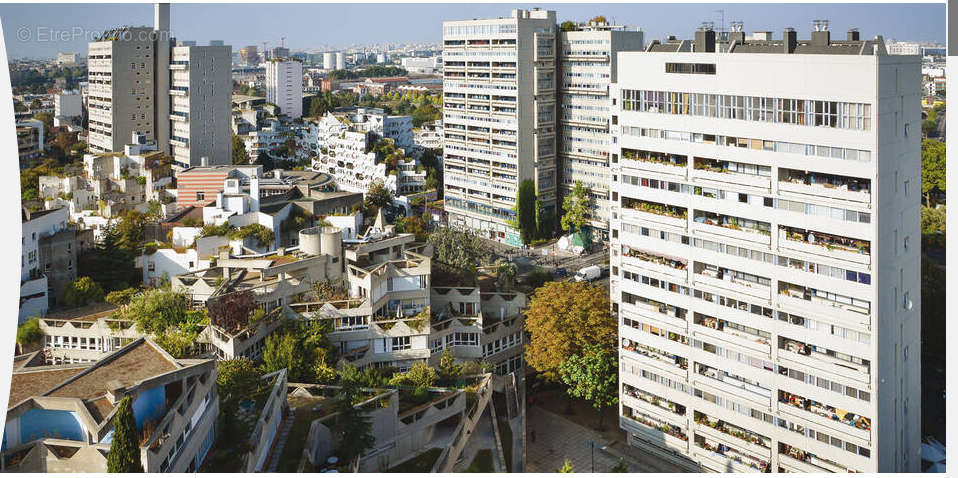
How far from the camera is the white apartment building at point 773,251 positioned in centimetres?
1256

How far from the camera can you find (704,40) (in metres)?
14.6

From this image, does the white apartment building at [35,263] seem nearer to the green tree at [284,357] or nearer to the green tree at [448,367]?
the green tree at [284,357]

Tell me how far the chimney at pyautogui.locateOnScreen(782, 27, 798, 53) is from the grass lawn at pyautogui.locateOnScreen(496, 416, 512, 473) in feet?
24.1

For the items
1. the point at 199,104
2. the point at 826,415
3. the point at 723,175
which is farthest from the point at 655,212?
the point at 199,104

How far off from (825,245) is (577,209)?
62.8 ft

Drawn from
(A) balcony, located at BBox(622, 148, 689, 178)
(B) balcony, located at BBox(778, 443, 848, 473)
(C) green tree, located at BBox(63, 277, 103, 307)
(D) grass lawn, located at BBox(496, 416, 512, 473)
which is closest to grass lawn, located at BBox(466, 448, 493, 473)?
(D) grass lawn, located at BBox(496, 416, 512, 473)

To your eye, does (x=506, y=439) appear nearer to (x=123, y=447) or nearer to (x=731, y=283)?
(x=731, y=283)

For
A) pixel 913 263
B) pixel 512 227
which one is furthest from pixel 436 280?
pixel 512 227

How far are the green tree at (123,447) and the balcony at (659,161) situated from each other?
879 centimetres

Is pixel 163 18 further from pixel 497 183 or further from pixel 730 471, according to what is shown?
pixel 730 471

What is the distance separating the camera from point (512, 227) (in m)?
32.8

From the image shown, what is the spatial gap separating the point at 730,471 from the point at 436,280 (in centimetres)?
711

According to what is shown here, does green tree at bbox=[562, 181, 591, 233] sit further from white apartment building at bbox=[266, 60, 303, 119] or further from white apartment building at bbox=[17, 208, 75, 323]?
white apartment building at bbox=[266, 60, 303, 119]

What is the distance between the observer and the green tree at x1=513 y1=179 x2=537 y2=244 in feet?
106
